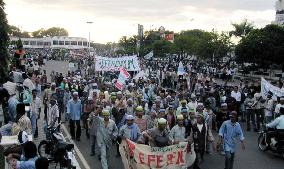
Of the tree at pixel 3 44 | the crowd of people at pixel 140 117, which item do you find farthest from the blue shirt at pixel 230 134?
the tree at pixel 3 44

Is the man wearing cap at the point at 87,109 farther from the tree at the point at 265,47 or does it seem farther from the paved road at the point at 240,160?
the tree at the point at 265,47

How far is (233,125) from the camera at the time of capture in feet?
39.9

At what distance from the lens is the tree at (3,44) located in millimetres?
20312

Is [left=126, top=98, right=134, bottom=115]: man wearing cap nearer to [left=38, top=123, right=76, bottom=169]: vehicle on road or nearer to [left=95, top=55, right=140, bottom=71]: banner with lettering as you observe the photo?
[left=38, top=123, right=76, bottom=169]: vehicle on road

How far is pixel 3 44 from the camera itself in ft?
68.7

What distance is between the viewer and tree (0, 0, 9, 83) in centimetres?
2031

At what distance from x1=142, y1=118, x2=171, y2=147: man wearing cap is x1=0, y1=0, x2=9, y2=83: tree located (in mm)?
11628

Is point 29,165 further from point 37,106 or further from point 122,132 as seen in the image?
point 37,106

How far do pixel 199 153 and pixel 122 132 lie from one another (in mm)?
2535

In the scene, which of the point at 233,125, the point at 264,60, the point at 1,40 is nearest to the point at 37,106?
the point at 1,40

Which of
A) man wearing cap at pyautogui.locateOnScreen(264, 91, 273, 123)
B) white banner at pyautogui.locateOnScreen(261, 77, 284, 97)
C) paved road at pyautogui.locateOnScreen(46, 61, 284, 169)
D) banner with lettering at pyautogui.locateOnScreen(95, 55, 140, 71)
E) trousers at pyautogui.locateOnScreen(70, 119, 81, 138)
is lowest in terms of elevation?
paved road at pyautogui.locateOnScreen(46, 61, 284, 169)

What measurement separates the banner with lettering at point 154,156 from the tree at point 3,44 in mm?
11606

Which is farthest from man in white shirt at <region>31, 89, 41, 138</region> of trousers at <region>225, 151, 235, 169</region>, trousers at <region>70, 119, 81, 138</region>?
trousers at <region>225, 151, 235, 169</region>

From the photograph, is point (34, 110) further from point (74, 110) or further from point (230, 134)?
point (230, 134)
